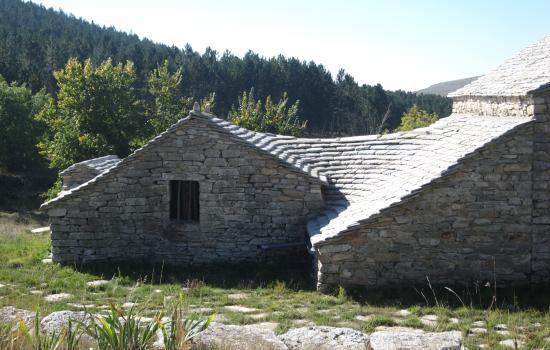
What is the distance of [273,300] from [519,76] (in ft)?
20.1

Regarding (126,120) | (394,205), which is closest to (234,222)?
(394,205)

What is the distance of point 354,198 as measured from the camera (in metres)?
11.6

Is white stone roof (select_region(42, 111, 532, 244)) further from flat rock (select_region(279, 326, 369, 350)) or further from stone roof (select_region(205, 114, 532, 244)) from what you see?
flat rock (select_region(279, 326, 369, 350))

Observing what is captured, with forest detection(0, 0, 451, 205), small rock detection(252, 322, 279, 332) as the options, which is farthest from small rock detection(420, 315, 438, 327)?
forest detection(0, 0, 451, 205)

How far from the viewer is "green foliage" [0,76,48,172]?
33031 mm

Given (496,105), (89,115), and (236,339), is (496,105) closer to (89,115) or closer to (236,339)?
(236,339)

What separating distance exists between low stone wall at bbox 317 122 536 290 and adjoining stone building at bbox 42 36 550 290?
0.06 feet

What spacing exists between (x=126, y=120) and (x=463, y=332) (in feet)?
75.5

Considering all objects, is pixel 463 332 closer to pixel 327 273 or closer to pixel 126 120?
pixel 327 273

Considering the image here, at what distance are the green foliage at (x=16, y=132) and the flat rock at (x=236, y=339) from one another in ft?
102

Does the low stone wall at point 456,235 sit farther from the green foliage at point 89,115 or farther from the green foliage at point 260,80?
the green foliage at point 260,80

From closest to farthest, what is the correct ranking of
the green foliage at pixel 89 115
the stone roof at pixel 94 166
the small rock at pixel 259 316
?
the small rock at pixel 259 316
the stone roof at pixel 94 166
the green foliage at pixel 89 115

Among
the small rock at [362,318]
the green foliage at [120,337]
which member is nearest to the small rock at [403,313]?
the small rock at [362,318]

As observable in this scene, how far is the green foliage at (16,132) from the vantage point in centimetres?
3303
